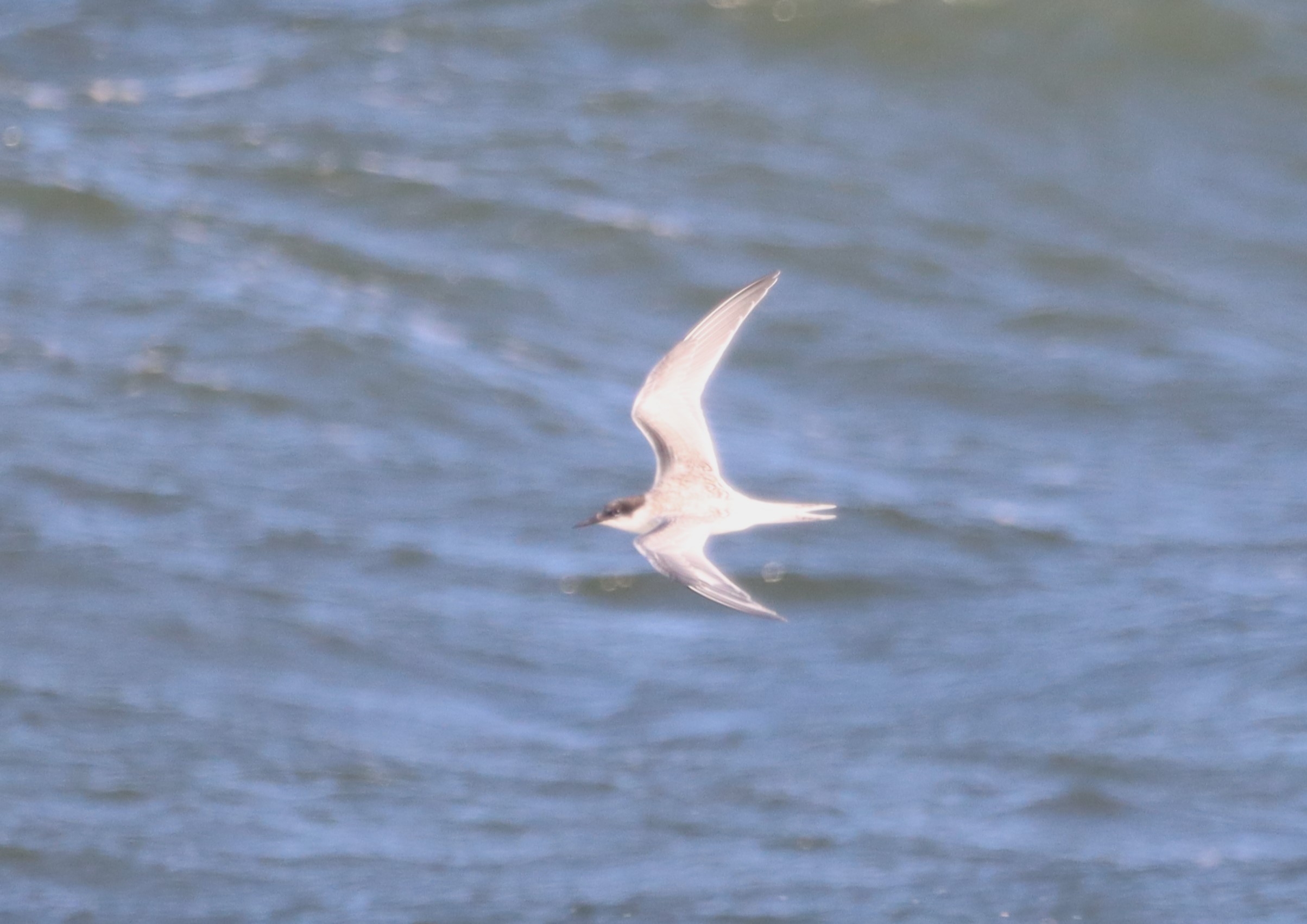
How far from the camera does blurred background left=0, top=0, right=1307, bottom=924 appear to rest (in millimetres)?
8922

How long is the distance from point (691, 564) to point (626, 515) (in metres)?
0.86

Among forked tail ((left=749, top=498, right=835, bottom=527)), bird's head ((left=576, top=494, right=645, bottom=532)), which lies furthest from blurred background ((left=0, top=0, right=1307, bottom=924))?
forked tail ((left=749, top=498, right=835, bottom=527))

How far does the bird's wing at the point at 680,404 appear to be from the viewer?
5922 mm

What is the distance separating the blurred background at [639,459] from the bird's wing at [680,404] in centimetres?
304

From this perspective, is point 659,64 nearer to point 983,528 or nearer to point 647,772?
point 983,528

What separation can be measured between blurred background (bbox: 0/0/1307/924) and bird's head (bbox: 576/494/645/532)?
9.45 ft

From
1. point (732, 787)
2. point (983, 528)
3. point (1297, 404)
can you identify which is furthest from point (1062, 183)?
point (732, 787)

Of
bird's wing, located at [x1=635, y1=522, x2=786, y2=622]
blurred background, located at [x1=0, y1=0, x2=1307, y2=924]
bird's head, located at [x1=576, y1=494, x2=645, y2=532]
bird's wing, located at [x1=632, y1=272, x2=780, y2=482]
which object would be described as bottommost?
blurred background, located at [x1=0, y1=0, x2=1307, y2=924]

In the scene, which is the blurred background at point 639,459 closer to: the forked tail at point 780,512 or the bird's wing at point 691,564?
the forked tail at point 780,512

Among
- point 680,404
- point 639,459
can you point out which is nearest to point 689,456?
point 680,404

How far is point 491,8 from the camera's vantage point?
16.8 metres

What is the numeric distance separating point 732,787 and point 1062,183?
7283mm

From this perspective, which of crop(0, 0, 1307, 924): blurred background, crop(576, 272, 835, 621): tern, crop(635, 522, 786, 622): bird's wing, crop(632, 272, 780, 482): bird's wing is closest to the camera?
crop(635, 522, 786, 622): bird's wing

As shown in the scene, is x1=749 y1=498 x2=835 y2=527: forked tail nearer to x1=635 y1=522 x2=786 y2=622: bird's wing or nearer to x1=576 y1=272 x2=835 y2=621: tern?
x1=576 y1=272 x2=835 y2=621: tern
